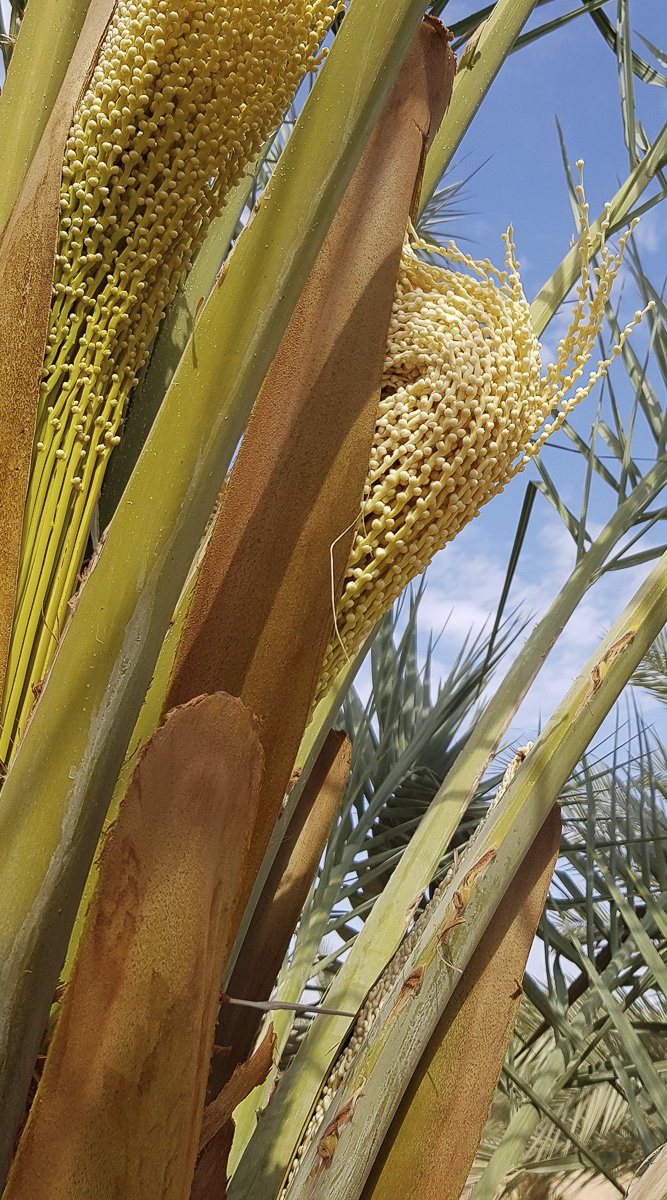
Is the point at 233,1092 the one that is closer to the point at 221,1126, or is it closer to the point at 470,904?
the point at 221,1126

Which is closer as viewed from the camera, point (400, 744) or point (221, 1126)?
point (221, 1126)

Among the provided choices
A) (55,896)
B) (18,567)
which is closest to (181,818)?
(55,896)

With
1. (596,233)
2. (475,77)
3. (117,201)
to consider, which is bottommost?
(117,201)

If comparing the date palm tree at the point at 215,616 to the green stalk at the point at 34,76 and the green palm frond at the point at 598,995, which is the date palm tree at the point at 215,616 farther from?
the green palm frond at the point at 598,995

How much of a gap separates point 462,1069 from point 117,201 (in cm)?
56

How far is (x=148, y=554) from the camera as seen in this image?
1.47 feet

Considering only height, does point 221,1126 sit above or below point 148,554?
below

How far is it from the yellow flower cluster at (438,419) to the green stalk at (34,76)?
9.5 inches

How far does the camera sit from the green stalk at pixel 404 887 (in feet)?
→ 2.43

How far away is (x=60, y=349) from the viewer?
61cm

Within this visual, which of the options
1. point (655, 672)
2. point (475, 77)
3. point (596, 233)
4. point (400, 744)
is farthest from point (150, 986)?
point (655, 672)

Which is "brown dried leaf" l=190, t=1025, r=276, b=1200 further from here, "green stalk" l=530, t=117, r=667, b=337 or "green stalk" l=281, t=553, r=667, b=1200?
"green stalk" l=530, t=117, r=667, b=337

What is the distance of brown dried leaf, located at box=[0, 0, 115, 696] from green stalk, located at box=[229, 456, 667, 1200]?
1.24 ft

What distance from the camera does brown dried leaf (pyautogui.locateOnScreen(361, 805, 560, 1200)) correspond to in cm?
59
